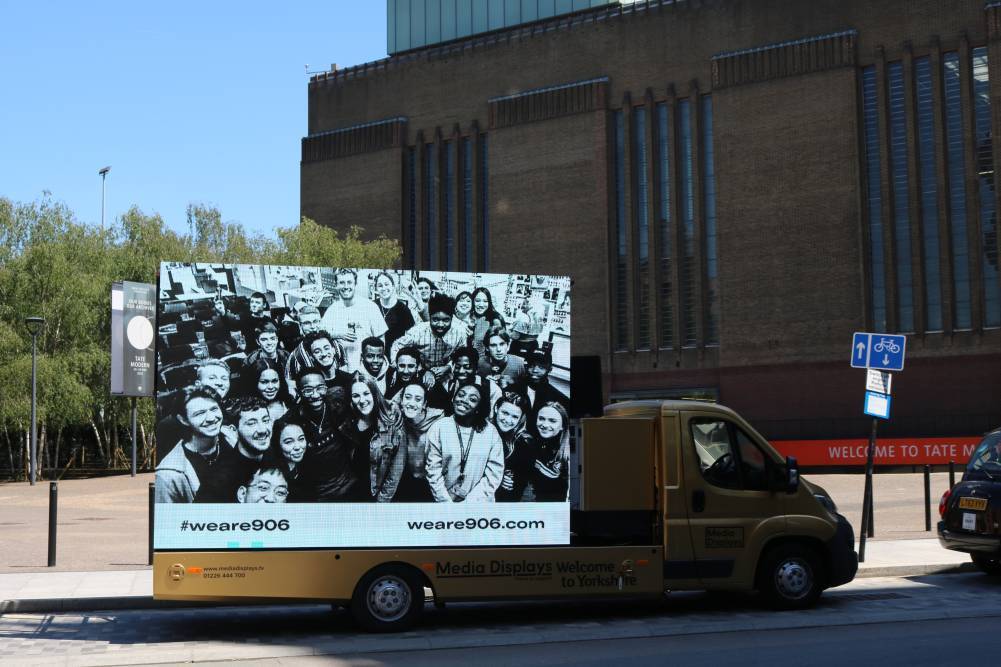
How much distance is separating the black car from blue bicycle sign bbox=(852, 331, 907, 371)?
5.16ft

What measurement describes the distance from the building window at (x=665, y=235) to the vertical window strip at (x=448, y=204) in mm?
11346

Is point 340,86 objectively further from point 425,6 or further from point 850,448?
point 850,448

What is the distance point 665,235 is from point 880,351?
37.7 metres

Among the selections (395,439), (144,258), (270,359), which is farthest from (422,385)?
(144,258)

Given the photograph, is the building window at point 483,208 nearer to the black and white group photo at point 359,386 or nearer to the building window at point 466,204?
the building window at point 466,204

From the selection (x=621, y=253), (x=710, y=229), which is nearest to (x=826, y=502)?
(x=710, y=229)

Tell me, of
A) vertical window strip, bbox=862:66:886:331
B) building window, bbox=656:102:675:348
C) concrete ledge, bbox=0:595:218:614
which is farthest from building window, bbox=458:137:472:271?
concrete ledge, bbox=0:595:218:614

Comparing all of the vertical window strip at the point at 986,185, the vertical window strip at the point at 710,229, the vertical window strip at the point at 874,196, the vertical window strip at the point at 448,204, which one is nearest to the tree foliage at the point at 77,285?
the vertical window strip at the point at 448,204

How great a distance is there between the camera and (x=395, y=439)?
418 inches

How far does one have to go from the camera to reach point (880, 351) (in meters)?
15.8

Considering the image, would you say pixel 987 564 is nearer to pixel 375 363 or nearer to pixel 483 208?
pixel 375 363

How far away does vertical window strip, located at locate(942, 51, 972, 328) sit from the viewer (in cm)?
4591

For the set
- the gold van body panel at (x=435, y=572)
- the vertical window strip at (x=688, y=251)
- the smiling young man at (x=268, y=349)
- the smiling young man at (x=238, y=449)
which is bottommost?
the gold van body panel at (x=435, y=572)

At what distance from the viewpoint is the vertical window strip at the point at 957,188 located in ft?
151
